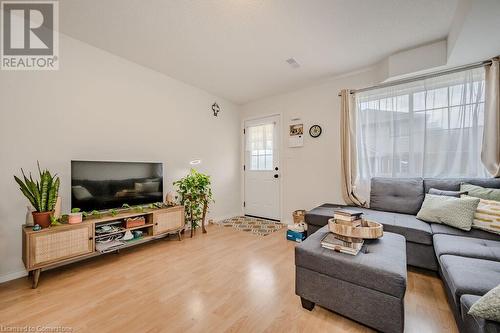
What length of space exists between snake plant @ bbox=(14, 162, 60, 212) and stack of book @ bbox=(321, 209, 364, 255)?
2.56 meters

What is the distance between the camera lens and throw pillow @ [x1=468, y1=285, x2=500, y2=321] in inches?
32.3

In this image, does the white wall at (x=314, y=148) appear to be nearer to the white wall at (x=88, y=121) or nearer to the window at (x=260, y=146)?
the window at (x=260, y=146)

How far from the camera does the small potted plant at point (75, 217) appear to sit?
6.72 feet

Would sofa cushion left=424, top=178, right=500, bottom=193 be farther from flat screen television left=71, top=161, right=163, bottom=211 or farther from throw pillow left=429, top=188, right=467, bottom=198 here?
flat screen television left=71, top=161, right=163, bottom=211

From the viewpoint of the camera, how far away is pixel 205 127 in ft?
12.9

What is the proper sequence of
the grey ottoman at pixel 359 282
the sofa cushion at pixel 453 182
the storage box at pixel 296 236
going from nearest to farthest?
the grey ottoman at pixel 359 282 → the sofa cushion at pixel 453 182 → the storage box at pixel 296 236

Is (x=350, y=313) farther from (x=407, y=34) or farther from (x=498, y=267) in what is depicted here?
(x=407, y=34)

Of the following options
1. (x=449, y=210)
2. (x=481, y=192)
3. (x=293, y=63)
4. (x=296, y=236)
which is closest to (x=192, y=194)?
(x=296, y=236)

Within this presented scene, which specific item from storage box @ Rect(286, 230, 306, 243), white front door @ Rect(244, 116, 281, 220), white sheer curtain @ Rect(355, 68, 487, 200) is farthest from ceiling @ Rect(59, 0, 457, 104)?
storage box @ Rect(286, 230, 306, 243)

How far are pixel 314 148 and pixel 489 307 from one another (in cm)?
291

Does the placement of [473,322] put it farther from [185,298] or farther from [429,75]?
[429,75]

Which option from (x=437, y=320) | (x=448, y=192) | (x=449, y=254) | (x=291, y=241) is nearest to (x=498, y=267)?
(x=449, y=254)

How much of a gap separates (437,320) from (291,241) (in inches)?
67.5

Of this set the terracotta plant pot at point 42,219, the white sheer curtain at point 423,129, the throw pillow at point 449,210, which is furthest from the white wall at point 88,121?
the throw pillow at point 449,210
